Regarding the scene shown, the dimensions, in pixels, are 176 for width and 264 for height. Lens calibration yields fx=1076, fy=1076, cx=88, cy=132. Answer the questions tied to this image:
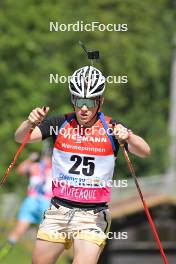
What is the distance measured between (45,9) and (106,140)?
20908mm

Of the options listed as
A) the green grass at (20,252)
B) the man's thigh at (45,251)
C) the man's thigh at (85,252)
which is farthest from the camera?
the green grass at (20,252)

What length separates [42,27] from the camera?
30.1 meters

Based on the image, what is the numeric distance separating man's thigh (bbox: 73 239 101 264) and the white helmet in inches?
50.4

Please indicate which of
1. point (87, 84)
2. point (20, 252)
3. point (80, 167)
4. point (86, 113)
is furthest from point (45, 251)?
point (20, 252)

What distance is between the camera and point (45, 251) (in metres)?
9.37

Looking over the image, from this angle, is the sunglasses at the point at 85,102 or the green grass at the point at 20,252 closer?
the sunglasses at the point at 85,102

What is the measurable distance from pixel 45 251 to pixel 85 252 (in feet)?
1.29

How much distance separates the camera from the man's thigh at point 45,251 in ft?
30.7

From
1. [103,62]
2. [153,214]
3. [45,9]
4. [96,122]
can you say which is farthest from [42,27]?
[96,122]

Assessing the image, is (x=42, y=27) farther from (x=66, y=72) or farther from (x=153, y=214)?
(x=153, y=214)

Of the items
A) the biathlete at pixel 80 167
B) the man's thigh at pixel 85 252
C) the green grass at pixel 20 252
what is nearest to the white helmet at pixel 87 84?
the biathlete at pixel 80 167

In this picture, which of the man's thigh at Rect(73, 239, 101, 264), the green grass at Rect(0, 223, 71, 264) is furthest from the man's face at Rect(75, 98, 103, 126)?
the green grass at Rect(0, 223, 71, 264)

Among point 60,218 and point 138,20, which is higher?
point 138,20

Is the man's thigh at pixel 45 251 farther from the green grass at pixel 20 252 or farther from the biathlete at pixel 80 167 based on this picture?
A: the green grass at pixel 20 252
